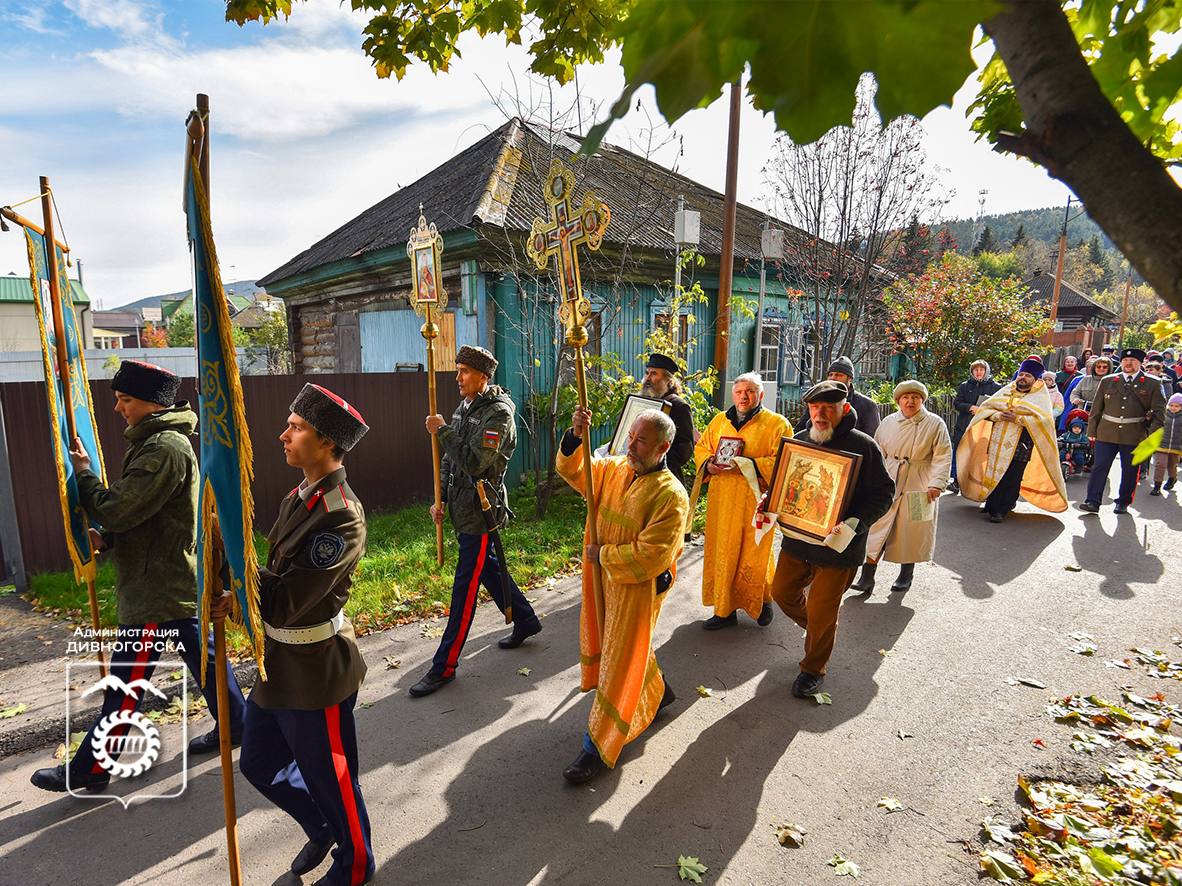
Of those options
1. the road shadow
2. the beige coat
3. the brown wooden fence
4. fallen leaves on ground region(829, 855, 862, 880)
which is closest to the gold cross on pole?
fallen leaves on ground region(829, 855, 862, 880)

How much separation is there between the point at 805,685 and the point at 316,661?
3.21m

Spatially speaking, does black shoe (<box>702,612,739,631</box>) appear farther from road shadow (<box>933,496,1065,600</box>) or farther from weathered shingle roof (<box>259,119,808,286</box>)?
weathered shingle roof (<box>259,119,808,286</box>)

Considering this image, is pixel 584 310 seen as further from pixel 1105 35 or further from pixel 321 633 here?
pixel 1105 35

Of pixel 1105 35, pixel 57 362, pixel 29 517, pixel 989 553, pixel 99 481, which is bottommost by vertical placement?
pixel 989 553

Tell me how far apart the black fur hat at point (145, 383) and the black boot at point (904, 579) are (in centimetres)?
628

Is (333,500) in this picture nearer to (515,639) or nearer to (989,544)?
(515,639)

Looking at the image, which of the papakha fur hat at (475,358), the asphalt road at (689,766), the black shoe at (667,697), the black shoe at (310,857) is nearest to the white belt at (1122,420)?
the asphalt road at (689,766)

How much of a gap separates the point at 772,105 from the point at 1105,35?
1645mm

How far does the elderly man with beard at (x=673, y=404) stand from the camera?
541cm

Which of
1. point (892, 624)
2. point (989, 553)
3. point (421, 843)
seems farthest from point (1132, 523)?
point (421, 843)

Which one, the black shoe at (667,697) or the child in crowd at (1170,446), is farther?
the child in crowd at (1170,446)

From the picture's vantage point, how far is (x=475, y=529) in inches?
176

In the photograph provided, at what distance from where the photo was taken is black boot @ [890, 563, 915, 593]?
6301mm
